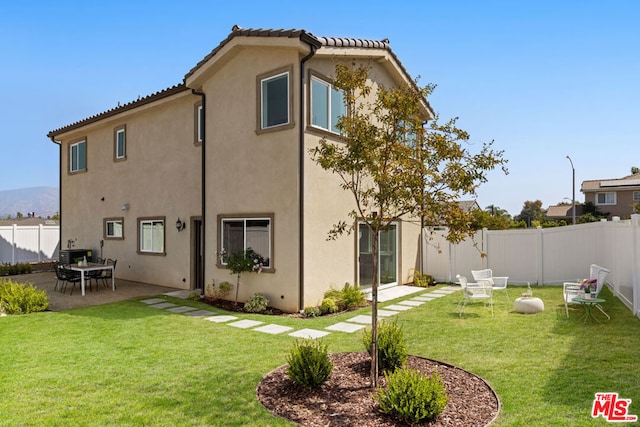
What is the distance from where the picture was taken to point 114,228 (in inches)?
656

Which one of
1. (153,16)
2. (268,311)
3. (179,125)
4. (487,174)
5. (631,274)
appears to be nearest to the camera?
(487,174)

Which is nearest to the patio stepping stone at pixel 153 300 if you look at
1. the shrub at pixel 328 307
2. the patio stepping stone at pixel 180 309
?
the patio stepping stone at pixel 180 309

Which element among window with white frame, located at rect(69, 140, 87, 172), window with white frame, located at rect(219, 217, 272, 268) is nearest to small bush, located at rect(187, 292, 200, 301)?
window with white frame, located at rect(219, 217, 272, 268)

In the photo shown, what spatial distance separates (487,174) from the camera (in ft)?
15.7

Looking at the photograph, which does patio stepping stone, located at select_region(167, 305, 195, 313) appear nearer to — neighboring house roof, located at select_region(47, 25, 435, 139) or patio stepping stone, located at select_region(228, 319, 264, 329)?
patio stepping stone, located at select_region(228, 319, 264, 329)

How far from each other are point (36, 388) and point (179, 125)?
10.6 m

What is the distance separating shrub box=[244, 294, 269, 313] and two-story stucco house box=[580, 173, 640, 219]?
45.1 m

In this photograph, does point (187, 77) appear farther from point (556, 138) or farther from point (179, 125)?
point (556, 138)

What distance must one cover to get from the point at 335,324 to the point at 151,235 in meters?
9.60

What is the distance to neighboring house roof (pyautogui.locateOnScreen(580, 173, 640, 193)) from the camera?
41.1 m

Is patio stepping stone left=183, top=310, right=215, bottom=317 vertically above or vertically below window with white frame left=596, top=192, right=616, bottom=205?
below

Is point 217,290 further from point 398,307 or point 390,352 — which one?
point 390,352

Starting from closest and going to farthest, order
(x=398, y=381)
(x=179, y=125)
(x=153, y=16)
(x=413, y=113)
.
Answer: (x=398, y=381) → (x=413, y=113) → (x=153, y=16) → (x=179, y=125)

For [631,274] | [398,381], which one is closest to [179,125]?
[398,381]
